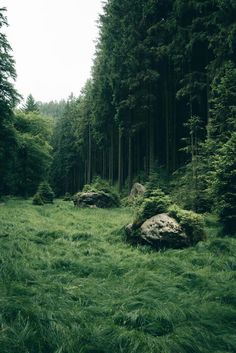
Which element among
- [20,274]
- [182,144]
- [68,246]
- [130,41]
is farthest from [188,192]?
[130,41]

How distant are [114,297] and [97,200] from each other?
1697 centimetres

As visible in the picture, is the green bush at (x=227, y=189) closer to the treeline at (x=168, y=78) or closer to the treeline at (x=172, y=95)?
the treeline at (x=172, y=95)

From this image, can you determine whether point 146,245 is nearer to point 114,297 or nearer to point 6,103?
point 114,297

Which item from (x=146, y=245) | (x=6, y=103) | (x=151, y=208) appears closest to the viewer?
(x=146, y=245)

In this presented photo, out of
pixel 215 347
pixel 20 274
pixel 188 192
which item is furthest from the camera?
pixel 188 192

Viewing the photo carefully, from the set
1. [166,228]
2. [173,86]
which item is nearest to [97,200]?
[173,86]

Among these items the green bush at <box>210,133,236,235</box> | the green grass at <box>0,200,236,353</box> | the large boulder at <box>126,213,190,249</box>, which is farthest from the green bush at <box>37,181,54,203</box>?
the green bush at <box>210,133,236,235</box>

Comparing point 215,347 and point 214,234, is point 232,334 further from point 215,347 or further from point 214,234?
point 214,234

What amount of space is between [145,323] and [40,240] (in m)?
6.58

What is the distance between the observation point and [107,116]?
112 feet

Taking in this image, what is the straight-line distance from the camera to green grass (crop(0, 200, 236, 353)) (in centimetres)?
457

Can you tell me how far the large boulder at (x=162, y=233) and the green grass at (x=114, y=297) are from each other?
44 centimetres

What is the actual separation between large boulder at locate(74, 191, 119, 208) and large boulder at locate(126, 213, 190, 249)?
12137mm

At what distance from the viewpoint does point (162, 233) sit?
34.1 ft
